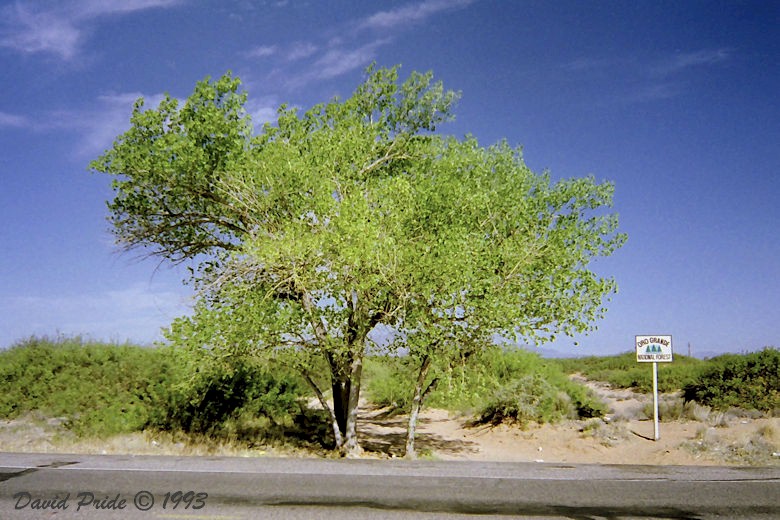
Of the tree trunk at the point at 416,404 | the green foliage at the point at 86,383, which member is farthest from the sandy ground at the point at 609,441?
the green foliage at the point at 86,383

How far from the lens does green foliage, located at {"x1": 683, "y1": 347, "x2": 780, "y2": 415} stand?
69.3 feet

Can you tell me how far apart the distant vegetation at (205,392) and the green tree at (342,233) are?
1.48 m

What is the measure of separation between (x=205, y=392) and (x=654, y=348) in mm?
14099

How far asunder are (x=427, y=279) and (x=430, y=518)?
691 centimetres

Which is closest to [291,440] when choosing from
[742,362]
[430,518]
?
[430,518]

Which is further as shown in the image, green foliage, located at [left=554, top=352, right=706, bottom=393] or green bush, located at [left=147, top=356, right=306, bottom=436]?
green foliage, located at [left=554, top=352, right=706, bottom=393]

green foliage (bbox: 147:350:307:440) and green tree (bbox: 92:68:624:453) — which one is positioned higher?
green tree (bbox: 92:68:624:453)

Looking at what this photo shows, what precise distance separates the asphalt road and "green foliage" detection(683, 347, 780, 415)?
12.2 meters

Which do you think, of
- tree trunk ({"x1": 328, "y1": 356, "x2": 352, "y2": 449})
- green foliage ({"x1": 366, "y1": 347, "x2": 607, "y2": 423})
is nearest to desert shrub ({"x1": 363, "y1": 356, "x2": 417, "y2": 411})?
green foliage ({"x1": 366, "y1": 347, "x2": 607, "y2": 423})

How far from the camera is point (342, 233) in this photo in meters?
13.3

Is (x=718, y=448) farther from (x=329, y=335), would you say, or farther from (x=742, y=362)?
(x=329, y=335)

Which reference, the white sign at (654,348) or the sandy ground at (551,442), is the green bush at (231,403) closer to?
the sandy ground at (551,442)

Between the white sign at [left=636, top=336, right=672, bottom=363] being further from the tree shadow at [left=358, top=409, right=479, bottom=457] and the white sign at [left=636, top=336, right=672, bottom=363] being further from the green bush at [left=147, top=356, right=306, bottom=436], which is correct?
the green bush at [left=147, top=356, right=306, bottom=436]

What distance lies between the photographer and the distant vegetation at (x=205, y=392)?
16.8 m
